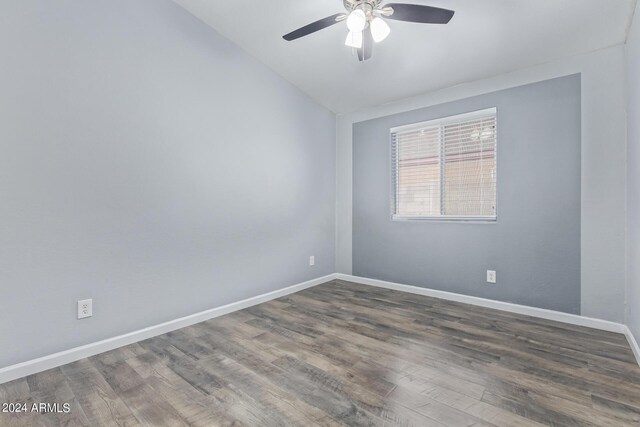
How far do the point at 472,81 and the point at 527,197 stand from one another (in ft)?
4.28

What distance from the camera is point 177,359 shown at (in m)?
2.03

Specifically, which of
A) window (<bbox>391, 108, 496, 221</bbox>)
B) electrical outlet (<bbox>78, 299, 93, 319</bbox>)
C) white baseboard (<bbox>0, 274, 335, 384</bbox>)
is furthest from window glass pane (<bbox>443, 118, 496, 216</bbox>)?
electrical outlet (<bbox>78, 299, 93, 319</bbox>)

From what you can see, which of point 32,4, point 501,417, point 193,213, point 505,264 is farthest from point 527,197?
point 32,4

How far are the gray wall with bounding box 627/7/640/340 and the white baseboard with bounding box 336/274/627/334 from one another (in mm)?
188

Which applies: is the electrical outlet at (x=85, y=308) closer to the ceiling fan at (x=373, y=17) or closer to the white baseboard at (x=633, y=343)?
the ceiling fan at (x=373, y=17)

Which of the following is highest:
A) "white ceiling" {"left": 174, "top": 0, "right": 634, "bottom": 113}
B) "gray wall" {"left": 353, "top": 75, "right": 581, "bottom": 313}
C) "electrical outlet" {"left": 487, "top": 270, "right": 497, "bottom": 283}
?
"white ceiling" {"left": 174, "top": 0, "right": 634, "bottom": 113}

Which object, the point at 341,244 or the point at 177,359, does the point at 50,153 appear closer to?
the point at 177,359

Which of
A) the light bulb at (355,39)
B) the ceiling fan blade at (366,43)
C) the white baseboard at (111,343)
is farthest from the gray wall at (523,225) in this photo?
the white baseboard at (111,343)

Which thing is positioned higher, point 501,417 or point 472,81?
point 472,81

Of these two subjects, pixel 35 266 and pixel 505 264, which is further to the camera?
pixel 505 264

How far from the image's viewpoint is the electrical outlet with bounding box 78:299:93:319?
2.04m

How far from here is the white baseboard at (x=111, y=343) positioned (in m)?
1.80

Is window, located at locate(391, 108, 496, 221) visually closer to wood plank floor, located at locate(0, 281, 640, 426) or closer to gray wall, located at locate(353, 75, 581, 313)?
gray wall, located at locate(353, 75, 581, 313)

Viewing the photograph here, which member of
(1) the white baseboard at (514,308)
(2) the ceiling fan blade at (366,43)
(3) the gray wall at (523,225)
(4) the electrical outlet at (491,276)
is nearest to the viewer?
(2) the ceiling fan blade at (366,43)
